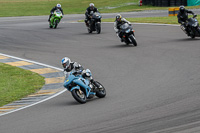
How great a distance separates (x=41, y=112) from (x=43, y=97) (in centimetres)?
209

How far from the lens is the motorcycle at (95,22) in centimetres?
2623

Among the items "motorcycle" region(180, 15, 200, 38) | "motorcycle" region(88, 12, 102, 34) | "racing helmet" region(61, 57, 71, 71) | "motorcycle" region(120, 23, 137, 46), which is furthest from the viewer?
"motorcycle" region(88, 12, 102, 34)

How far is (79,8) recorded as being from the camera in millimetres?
55562

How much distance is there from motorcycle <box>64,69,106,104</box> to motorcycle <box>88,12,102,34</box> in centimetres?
1545

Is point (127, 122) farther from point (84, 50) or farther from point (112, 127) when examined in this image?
point (84, 50)

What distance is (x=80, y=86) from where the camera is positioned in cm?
1073

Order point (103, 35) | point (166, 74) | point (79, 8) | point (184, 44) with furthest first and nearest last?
1. point (79, 8)
2. point (103, 35)
3. point (184, 44)
4. point (166, 74)

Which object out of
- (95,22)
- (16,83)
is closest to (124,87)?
(16,83)

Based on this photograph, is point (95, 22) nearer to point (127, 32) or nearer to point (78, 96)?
point (127, 32)

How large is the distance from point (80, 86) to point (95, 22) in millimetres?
16188

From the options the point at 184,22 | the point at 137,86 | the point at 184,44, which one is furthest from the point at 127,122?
the point at 184,22

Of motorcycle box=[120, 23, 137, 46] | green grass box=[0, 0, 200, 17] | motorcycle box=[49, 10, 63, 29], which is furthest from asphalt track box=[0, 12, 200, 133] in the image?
green grass box=[0, 0, 200, 17]

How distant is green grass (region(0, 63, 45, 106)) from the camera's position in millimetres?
12538

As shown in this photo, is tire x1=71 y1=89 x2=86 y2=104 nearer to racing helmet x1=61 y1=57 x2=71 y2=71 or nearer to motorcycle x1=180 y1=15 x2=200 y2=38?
racing helmet x1=61 y1=57 x2=71 y2=71
